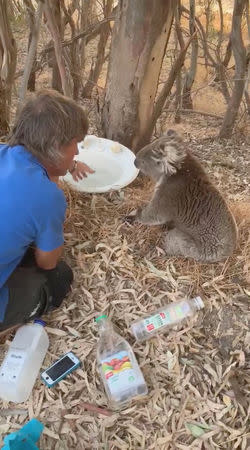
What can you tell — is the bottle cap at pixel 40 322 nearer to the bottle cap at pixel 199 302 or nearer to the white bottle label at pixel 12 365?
the white bottle label at pixel 12 365

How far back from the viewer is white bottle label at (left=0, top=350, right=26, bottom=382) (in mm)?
2404

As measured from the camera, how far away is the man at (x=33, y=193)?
2.13 m

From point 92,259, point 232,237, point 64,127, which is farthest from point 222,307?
point 64,127

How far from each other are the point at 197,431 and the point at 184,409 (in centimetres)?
13

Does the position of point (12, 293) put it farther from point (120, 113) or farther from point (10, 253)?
point (120, 113)

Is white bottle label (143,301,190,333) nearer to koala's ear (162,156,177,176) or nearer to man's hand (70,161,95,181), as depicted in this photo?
koala's ear (162,156,177,176)

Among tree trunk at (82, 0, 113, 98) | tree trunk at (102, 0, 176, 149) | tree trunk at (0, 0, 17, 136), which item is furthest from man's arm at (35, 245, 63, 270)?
tree trunk at (82, 0, 113, 98)

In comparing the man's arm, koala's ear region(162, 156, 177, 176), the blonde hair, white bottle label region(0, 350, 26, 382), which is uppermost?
the blonde hair

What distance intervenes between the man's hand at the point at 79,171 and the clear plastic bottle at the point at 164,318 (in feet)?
3.96

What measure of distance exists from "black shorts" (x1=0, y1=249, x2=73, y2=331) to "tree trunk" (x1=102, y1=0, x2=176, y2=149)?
1.55 m

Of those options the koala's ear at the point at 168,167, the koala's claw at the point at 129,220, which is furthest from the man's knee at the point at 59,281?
the koala's ear at the point at 168,167

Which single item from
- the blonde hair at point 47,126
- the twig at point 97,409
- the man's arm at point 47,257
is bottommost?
the twig at point 97,409

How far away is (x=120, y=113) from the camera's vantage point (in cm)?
364

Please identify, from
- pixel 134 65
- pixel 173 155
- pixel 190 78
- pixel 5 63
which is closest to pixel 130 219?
pixel 173 155
